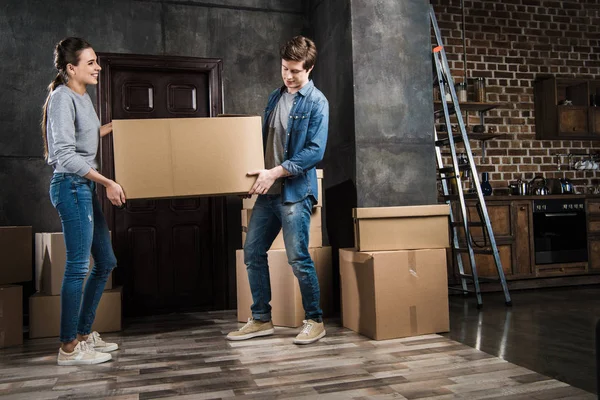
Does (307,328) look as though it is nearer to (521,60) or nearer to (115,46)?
(115,46)

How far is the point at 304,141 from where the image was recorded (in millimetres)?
2643

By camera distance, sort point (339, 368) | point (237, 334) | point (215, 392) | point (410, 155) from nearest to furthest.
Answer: point (215, 392) → point (339, 368) → point (237, 334) → point (410, 155)

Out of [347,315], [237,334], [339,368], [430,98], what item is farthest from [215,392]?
[430,98]

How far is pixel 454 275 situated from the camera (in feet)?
14.0

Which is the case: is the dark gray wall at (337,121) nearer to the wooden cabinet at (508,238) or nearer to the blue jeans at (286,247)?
the blue jeans at (286,247)

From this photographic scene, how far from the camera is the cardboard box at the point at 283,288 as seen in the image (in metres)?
2.99

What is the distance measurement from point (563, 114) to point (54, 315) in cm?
481

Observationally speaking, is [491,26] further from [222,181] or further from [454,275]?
[222,181]

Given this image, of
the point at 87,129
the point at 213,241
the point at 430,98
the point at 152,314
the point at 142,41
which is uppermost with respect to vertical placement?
the point at 142,41

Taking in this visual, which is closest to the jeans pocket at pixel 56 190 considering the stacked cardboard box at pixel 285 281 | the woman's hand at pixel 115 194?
the woman's hand at pixel 115 194

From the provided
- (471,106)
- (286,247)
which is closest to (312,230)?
(286,247)

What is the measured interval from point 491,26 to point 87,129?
4.21 m

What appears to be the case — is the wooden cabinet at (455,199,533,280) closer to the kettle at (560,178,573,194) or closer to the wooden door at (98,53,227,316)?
the kettle at (560,178,573,194)

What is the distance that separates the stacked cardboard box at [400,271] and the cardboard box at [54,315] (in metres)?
1.39
